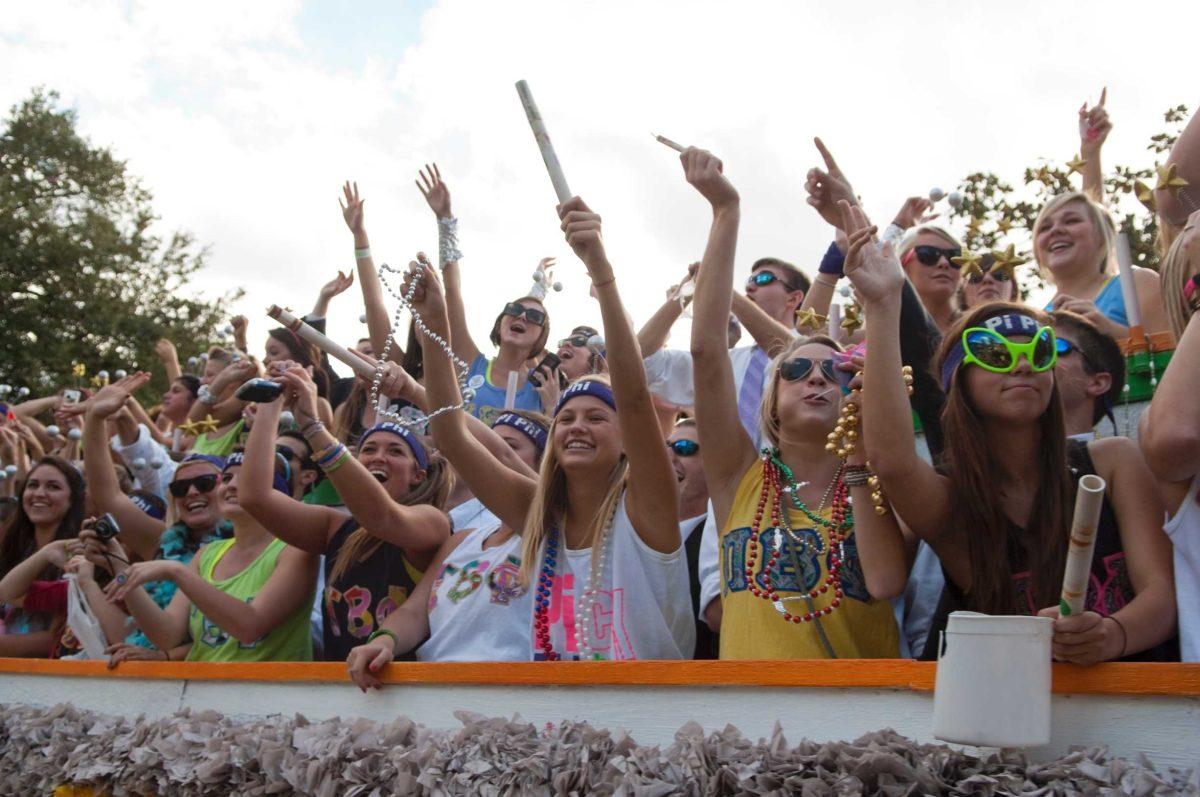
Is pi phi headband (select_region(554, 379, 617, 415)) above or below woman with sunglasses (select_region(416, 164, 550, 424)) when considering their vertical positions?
below

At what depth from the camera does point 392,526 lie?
4.20 m

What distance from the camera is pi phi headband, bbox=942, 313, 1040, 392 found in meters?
2.99

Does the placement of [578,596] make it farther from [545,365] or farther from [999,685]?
[545,365]

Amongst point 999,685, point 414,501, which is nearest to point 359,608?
point 414,501

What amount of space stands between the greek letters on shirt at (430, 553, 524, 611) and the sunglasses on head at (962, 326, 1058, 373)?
1.58 m

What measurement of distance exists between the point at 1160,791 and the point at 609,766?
1.12m

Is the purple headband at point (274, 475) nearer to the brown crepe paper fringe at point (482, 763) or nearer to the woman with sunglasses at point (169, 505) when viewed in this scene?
the woman with sunglasses at point (169, 505)

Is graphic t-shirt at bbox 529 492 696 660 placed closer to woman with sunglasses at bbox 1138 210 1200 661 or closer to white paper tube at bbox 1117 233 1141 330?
woman with sunglasses at bbox 1138 210 1200 661

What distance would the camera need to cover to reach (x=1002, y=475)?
2.95 metres

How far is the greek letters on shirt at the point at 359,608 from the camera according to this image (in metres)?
4.27

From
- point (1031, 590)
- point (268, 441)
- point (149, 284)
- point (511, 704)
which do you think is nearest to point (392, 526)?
point (268, 441)

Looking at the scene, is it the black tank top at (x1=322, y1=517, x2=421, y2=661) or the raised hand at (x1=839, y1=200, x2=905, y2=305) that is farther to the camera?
the black tank top at (x1=322, y1=517, x2=421, y2=661)

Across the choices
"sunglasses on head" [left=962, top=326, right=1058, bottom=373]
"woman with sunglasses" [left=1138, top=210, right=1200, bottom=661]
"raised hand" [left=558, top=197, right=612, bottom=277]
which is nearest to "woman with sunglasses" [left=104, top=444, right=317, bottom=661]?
"raised hand" [left=558, top=197, right=612, bottom=277]

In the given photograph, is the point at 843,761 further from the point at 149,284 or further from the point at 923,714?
the point at 149,284
